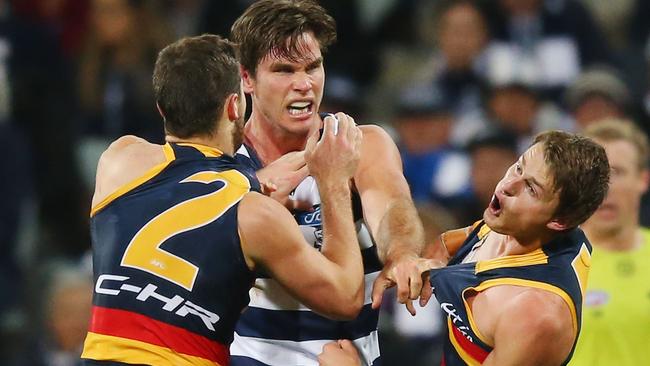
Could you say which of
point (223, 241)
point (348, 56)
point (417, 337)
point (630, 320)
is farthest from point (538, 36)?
point (223, 241)

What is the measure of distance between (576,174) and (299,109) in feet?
4.25

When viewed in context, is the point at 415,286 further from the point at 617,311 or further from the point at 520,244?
the point at 617,311

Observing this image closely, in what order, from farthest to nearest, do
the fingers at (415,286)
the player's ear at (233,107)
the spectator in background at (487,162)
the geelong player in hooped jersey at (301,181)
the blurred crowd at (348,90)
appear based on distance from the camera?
the blurred crowd at (348,90)
the spectator in background at (487,162)
the geelong player in hooped jersey at (301,181)
the fingers at (415,286)
the player's ear at (233,107)

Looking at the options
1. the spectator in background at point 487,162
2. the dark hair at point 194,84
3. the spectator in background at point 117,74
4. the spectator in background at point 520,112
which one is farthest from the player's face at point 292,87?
the spectator in background at point 117,74

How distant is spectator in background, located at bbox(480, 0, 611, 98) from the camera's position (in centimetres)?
1008

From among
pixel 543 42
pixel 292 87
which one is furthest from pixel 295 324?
pixel 543 42

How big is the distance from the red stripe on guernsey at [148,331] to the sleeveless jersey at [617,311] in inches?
101

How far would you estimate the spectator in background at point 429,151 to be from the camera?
9.35 m

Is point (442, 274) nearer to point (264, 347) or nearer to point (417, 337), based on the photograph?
point (264, 347)

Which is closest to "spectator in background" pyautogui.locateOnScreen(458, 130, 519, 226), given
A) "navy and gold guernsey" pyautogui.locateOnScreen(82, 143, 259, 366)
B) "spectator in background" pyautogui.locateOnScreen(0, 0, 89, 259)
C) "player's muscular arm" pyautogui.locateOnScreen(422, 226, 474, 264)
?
"spectator in background" pyautogui.locateOnScreen(0, 0, 89, 259)

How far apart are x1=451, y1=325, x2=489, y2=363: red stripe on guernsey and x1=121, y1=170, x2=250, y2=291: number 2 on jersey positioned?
100 cm

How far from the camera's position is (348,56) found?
10656mm

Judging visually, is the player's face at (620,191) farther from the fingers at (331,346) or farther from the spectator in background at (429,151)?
the spectator in background at (429,151)

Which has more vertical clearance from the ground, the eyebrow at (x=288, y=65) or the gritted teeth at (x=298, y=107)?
the eyebrow at (x=288, y=65)
